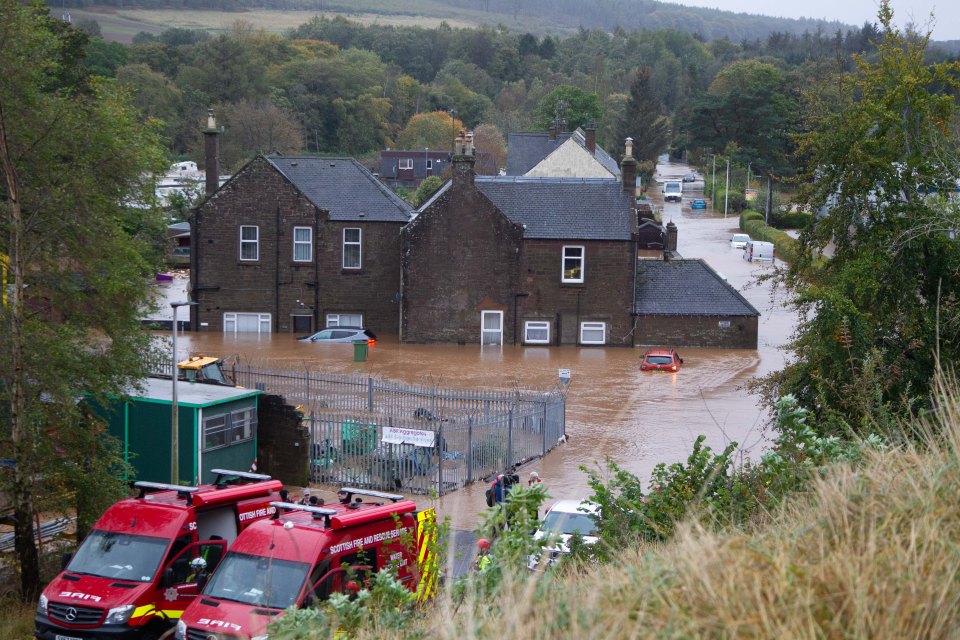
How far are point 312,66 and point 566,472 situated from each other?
10390 cm

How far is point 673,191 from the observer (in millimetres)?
97562

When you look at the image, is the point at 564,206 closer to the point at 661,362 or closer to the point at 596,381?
the point at 661,362

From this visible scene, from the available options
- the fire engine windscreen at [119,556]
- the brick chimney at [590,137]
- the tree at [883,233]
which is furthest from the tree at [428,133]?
the fire engine windscreen at [119,556]

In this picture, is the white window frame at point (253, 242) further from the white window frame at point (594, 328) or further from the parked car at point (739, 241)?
the parked car at point (739, 241)

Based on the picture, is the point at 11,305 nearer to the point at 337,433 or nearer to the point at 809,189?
the point at 337,433

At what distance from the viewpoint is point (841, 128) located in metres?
20.3

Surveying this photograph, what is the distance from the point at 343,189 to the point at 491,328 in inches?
318

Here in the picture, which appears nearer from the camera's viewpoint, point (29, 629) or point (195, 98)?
point (29, 629)

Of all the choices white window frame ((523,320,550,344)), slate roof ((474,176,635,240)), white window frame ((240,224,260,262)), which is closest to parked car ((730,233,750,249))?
slate roof ((474,176,635,240))

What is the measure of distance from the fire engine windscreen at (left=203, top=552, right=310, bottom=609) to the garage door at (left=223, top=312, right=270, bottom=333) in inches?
1199

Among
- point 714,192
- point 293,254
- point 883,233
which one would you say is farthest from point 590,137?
point 883,233

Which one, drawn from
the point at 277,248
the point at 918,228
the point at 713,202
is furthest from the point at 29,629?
the point at 713,202

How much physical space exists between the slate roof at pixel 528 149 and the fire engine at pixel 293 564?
165 ft

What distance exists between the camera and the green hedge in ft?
212
